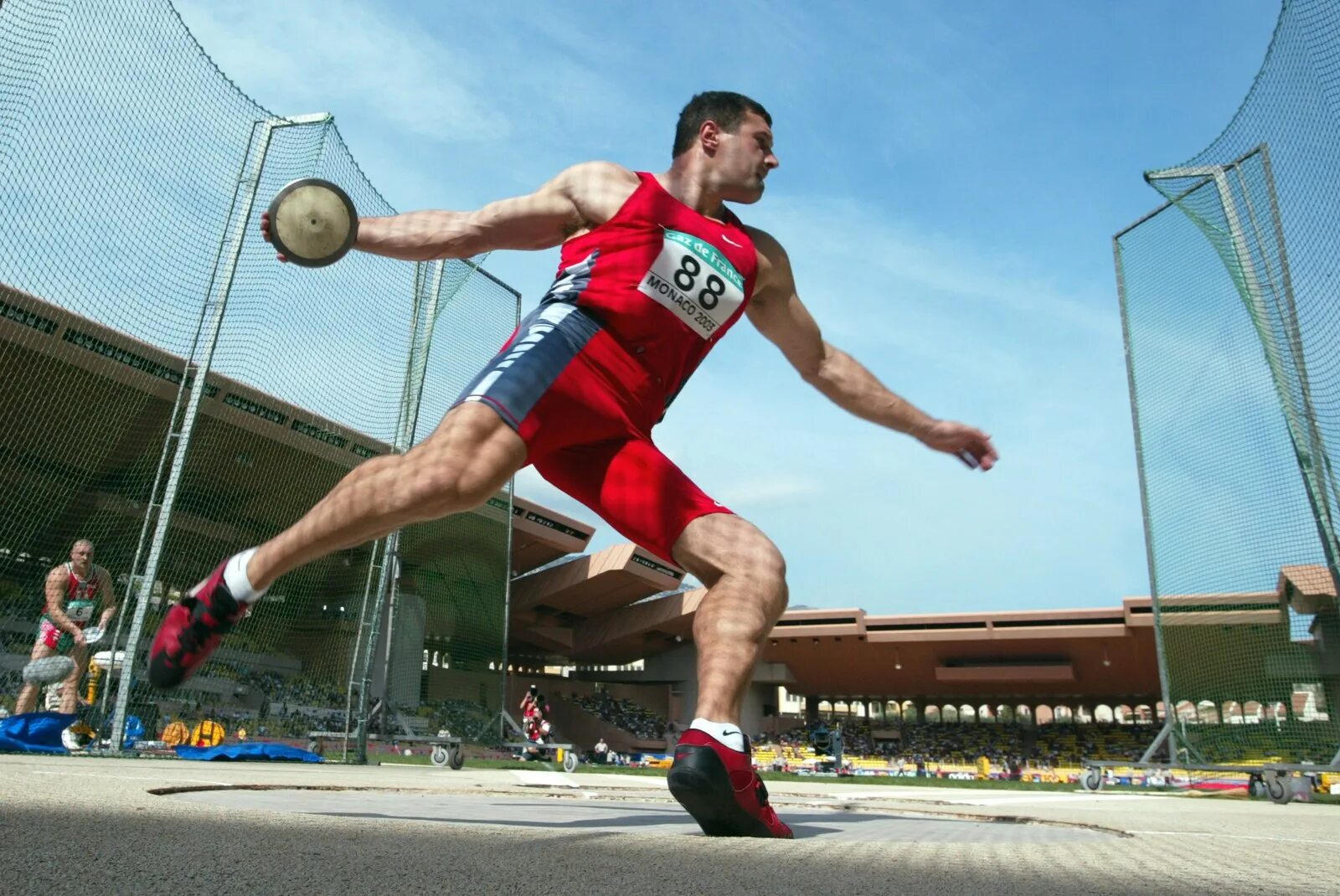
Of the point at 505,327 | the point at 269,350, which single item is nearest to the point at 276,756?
the point at 269,350

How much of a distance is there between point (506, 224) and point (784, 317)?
34.1 inches

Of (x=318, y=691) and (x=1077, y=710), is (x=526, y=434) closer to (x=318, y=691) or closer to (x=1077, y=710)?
(x=318, y=691)

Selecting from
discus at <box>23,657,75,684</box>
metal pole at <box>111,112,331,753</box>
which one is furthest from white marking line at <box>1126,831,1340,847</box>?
metal pole at <box>111,112,331,753</box>

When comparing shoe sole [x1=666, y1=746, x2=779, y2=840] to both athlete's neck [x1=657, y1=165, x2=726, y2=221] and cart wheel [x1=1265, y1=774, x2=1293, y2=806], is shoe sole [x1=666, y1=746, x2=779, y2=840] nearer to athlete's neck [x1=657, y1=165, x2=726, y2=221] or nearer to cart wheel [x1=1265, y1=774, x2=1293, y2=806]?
athlete's neck [x1=657, y1=165, x2=726, y2=221]

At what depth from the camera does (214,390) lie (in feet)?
31.0

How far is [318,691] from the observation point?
556 inches

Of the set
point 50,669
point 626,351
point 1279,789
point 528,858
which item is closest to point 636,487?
point 626,351

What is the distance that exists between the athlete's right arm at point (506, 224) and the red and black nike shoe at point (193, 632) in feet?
2.99

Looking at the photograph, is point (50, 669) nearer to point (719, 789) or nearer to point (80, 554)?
point (80, 554)

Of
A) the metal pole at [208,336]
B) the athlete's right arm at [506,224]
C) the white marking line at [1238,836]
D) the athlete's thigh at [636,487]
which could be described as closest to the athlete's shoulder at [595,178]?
the athlete's right arm at [506,224]

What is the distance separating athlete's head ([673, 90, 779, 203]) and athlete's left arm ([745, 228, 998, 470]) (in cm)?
26

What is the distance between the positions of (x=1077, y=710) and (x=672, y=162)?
43751 millimetres

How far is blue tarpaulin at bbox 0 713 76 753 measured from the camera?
6.14 m

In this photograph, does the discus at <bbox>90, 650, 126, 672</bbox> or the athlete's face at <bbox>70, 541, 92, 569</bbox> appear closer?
the athlete's face at <bbox>70, 541, 92, 569</bbox>
